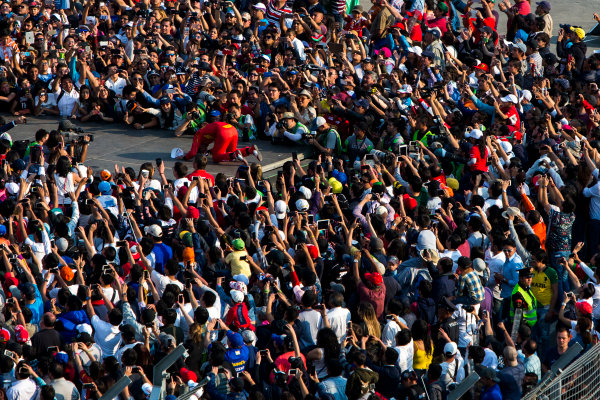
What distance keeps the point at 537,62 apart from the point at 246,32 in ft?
18.3

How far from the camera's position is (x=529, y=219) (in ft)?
43.1

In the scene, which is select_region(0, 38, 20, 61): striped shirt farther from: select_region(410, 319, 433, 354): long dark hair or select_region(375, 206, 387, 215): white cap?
select_region(410, 319, 433, 354): long dark hair

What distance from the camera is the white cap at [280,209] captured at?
13461 millimetres

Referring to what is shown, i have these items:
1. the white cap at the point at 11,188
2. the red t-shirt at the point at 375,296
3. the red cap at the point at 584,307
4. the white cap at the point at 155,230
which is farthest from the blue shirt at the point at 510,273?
the white cap at the point at 11,188

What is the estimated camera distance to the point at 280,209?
531 inches

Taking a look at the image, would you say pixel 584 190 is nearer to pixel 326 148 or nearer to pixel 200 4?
pixel 326 148

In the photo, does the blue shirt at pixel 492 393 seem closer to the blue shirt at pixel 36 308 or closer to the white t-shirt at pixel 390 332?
the white t-shirt at pixel 390 332

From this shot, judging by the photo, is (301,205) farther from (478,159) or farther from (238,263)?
(478,159)

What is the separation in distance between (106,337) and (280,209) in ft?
10.9

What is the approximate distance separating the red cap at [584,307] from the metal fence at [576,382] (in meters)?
1.97

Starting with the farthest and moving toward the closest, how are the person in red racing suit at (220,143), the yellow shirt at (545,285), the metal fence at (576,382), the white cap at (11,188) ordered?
the person in red racing suit at (220,143)
the white cap at (11,188)
the yellow shirt at (545,285)
the metal fence at (576,382)

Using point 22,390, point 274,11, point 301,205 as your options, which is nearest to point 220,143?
point 301,205

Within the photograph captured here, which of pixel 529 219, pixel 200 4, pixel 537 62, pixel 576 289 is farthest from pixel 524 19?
pixel 576 289

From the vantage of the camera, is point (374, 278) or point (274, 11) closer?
point (374, 278)
